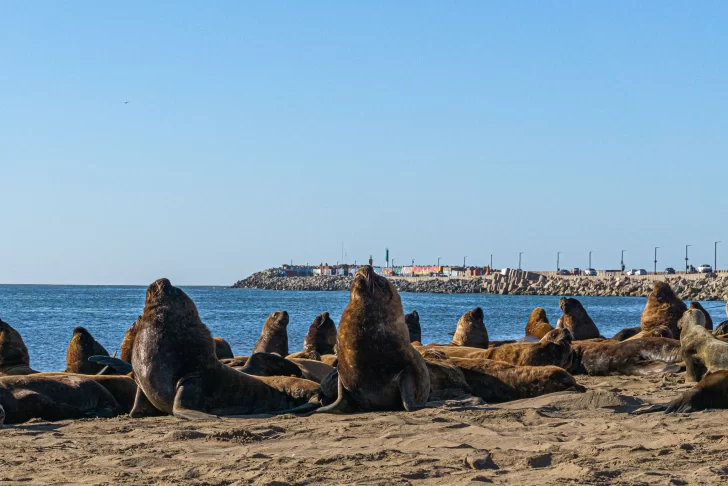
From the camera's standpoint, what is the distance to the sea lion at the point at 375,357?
28.7ft

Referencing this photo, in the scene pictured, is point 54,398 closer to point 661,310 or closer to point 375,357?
point 375,357

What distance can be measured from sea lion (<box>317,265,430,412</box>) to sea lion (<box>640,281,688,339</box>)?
844cm

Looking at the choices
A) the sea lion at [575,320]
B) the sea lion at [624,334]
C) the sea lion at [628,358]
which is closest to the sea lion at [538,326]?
the sea lion at [575,320]

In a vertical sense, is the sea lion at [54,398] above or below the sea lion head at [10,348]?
below

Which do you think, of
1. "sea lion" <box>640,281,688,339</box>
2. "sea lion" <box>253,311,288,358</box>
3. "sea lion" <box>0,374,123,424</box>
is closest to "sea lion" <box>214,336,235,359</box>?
"sea lion" <box>253,311,288,358</box>

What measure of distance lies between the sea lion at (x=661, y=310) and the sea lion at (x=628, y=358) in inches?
139

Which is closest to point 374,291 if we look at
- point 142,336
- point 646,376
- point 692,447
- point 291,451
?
point 142,336

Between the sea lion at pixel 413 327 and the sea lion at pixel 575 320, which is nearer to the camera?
the sea lion at pixel 575 320

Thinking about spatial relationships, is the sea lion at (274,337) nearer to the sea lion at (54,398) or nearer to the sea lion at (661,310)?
the sea lion at (661,310)

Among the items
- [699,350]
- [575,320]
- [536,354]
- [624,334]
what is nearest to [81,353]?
[536,354]

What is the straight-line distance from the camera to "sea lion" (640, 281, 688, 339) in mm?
16422

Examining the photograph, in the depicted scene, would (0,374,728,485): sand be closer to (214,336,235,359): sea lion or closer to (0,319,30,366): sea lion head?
(0,319,30,366): sea lion head

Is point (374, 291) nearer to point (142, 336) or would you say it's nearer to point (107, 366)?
point (142, 336)

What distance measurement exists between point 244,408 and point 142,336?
3.98ft
